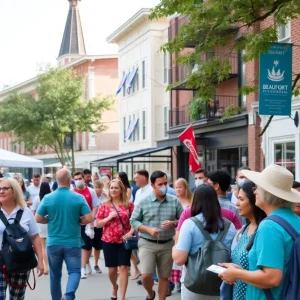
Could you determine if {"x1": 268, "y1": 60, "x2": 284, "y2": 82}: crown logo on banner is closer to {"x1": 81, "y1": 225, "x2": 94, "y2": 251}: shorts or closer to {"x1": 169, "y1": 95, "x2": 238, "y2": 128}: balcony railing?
{"x1": 81, "y1": 225, "x2": 94, "y2": 251}: shorts

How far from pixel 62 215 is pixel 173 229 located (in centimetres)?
149

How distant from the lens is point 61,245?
9.30 metres

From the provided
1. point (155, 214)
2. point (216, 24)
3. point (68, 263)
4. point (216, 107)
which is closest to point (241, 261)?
point (155, 214)

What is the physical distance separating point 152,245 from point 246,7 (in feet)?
13.7

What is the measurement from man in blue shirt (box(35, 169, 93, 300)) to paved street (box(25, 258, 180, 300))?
5.82 ft

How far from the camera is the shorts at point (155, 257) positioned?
9.42m

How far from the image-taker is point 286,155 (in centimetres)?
2205

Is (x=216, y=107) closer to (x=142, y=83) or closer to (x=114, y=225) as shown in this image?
(x=142, y=83)

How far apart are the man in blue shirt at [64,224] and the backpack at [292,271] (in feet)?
17.9

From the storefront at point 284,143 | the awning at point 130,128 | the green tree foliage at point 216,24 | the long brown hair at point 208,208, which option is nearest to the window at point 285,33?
the storefront at point 284,143

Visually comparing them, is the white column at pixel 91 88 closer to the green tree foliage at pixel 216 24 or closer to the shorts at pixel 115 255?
the green tree foliage at pixel 216 24

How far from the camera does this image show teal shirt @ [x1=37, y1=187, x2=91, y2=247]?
9.28m

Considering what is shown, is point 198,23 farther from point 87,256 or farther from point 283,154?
point 283,154

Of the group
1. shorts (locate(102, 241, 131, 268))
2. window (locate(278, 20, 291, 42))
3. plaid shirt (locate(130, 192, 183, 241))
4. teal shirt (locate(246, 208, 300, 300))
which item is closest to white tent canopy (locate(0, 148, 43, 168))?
window (locate(278, 20, 291, 42))
